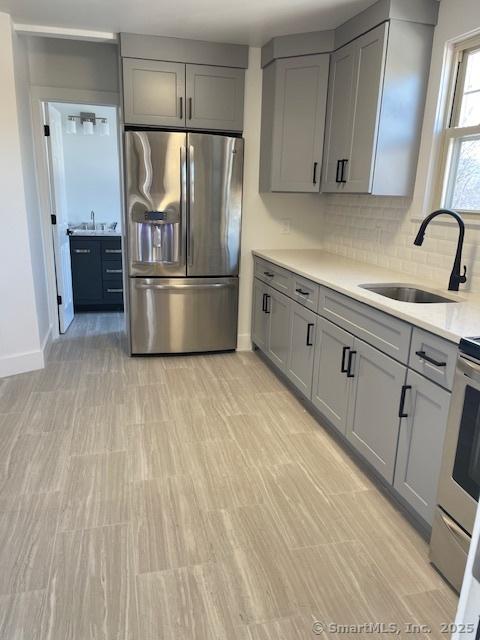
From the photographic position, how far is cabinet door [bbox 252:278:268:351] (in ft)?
12.5

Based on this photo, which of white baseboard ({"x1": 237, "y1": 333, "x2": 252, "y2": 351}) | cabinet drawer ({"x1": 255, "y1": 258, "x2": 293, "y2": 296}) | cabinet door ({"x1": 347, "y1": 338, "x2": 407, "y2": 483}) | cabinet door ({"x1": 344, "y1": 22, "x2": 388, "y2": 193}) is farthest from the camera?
white baseboard ({"x1": 237, "y1": 333, "x2": 252, "y2": 351})

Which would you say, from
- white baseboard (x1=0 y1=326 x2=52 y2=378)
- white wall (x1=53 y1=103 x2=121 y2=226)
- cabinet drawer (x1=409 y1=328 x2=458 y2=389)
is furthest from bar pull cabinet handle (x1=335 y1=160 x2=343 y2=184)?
white wall (x1=53 y1=103 x2=121 y2=226)

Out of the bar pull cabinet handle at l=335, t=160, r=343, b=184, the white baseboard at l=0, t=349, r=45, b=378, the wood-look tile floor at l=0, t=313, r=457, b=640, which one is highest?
the bar pull cabinet handle at l=335, t=160, r=343, b=184

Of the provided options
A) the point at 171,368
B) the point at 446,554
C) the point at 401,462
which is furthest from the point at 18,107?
the point at 446,554

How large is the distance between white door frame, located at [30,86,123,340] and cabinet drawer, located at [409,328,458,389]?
2.76 meters

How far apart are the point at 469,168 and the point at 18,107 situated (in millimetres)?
3050

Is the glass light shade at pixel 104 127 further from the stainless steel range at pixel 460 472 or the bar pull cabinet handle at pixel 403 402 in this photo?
the stainless steel range at pixel 460 472

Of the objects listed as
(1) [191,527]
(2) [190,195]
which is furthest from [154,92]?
(1) [191,527]

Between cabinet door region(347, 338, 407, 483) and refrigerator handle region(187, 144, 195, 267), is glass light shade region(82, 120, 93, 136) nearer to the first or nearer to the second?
refrigerator handle region(187, 144, 195, 267)

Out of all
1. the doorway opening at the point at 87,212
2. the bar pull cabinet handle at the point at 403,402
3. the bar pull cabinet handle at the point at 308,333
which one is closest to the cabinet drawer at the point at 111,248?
the doorway opening at the point at 87,212

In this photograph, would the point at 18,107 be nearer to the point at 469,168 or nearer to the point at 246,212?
the point at 246,212

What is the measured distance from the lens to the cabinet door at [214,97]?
3502mm

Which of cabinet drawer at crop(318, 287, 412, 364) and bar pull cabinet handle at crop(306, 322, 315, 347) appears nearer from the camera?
cabinet drawer at crop(318, 287, 412, 364)

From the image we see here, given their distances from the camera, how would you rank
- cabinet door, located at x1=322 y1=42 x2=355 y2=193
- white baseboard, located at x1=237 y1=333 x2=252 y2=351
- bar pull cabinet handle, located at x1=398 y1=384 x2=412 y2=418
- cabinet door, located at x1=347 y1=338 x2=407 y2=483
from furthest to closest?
white baseboard, located at x1=237 y1=333 x2=252 y2=351, cabinet door, located at x1=322 y1=42 x2=355 y2=193, cabinet door, located at x1=347 y1=338 x2=407 y2=483, bar pull cabinet handle, located at x1=398 y1=384 x2=412 y2=418
